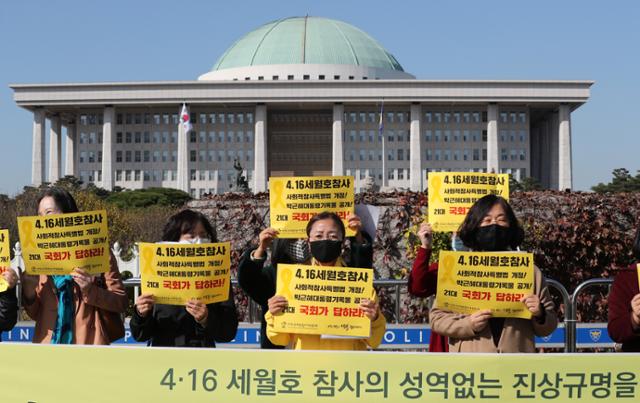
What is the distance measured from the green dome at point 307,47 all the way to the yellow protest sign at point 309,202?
116366 mm

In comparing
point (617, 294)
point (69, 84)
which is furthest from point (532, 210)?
point (69, 84)

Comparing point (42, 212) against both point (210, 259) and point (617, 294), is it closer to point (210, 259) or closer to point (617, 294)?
point (210, 259)

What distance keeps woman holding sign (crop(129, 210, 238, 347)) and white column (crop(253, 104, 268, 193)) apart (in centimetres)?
10401

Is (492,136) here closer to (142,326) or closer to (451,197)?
(451,197)

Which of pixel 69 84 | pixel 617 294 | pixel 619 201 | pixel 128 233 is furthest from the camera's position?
pixel 69 84

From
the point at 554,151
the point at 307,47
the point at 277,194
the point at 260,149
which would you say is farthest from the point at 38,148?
the point at 277,194

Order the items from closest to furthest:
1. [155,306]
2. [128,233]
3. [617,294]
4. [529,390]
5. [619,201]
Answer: [529,390] < [617,294] < [155,306] < [619,201] < [128,233]

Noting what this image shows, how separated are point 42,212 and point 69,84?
352 ft

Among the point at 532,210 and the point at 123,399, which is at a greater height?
the point at 532,210

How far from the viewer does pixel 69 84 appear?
107 metres

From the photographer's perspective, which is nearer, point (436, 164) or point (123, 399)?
point (123, 399)

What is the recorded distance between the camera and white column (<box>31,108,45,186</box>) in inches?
4178

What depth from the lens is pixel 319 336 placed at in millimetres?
4734

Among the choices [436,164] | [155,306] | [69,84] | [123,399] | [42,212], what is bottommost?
[123,399]
